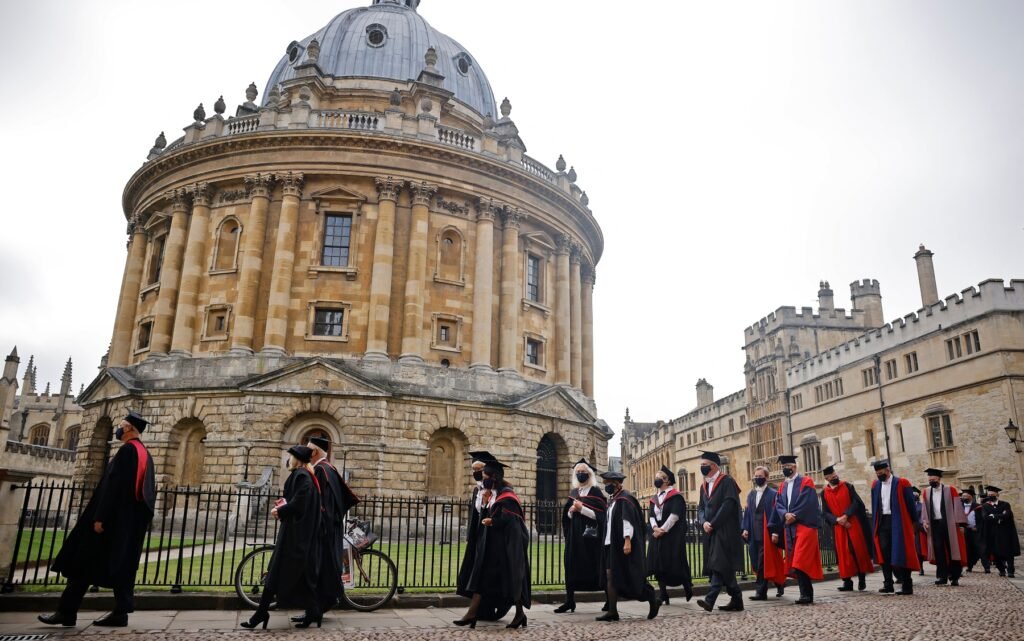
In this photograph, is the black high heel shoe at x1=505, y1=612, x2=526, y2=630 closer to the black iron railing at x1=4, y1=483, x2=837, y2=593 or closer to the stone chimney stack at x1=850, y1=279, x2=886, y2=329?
the black iron railing at x1=4, y1=483, x2=837, y2=593

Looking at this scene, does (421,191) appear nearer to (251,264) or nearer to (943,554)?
(251,264)

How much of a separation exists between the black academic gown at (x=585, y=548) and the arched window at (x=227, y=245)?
76.4 ft

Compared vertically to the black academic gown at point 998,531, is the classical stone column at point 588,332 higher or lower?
higher

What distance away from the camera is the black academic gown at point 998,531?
16.3 meters

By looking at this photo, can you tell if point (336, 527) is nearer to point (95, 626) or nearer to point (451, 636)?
point (451, 636)

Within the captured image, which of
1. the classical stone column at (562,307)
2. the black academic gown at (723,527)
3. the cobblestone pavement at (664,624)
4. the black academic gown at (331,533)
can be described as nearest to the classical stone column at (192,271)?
the classical stone column at (562,307)

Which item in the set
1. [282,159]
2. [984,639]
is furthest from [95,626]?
[282,159]

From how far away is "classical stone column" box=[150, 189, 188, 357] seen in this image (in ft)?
95.8

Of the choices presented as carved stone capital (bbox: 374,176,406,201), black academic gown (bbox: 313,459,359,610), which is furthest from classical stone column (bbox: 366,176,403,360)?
black academic gown (bbox: 313,459,359,610)

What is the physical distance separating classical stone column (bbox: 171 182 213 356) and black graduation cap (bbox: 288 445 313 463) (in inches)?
856

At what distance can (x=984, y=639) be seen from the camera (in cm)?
735

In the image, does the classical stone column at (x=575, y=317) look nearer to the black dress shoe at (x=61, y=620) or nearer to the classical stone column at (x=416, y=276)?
the classical stone column at (x=416, y=276)

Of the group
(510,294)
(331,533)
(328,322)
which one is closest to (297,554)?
(331,533)

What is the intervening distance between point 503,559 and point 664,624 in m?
2.16
